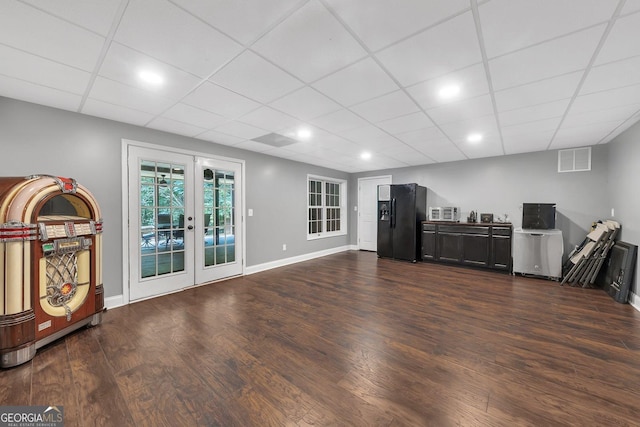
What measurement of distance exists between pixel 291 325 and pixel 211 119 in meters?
2.73

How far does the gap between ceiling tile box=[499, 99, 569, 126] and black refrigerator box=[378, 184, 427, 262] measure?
9.39ft

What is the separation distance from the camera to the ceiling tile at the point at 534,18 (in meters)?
Result: 1.42

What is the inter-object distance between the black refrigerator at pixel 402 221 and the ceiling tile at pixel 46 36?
5776mm

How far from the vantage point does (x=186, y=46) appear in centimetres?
180

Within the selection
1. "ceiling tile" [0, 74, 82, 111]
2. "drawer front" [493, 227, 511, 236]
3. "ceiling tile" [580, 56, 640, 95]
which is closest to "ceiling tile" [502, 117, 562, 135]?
"ceiling tile" [580, 56, 640, 95]

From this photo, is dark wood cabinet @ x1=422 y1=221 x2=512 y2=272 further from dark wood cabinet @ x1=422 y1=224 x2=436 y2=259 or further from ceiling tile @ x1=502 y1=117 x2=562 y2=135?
ceiling tile @ x1=502 y1=117 x2=562 y2=135

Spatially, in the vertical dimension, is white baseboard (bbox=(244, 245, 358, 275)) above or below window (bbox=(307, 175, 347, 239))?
below

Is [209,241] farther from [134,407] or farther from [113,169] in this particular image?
[134,407]

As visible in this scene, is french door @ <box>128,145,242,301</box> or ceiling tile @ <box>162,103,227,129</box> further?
french door @ <box>128,145,242,301</box>

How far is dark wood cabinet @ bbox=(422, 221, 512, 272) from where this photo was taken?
16.3 feet

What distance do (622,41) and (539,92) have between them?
0.78 meters

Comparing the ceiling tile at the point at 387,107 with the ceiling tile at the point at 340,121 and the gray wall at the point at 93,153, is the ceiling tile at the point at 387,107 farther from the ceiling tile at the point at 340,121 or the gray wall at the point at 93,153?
the gray wall at the point at 93,153

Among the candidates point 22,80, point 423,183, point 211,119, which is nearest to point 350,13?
→ point 211,119

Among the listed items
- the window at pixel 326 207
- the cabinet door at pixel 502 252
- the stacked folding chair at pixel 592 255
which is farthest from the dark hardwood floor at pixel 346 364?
the window at pixel 326 207
